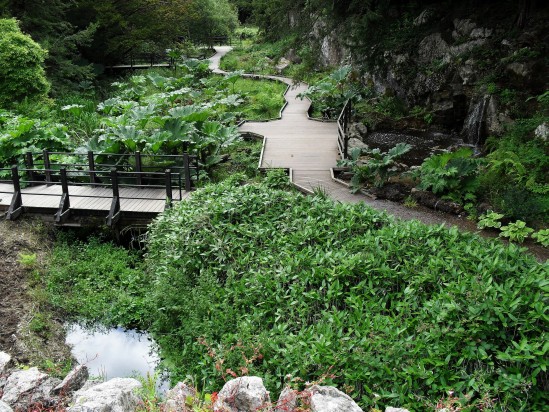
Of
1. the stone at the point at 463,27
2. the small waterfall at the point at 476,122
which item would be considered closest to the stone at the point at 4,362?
the small waterfall at the point at 476,122

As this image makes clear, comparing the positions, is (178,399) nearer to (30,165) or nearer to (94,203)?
(94,203)

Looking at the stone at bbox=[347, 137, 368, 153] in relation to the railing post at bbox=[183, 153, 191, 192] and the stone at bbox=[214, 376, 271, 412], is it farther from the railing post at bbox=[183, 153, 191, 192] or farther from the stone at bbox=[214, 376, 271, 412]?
the stone at bbox=[214, 376, 271, 412]

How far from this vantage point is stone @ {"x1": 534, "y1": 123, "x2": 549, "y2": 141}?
11.0 m

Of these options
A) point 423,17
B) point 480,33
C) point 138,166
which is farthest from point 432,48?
point 138,166

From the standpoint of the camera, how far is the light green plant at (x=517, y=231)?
8.18 metres

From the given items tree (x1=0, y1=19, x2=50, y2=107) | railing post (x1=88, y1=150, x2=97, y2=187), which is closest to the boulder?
railing post (x1=88, y1=150, x2=97, y2=187)

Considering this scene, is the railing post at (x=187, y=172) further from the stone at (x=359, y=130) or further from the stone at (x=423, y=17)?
the stone at (x=423, y=17)

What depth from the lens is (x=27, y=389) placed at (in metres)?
4.60

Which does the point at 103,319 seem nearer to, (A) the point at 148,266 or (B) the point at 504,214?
(A) the point at 148,266

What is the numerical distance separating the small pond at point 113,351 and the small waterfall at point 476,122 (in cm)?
1065

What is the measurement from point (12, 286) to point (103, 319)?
1810mm

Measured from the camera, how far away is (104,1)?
1032 inches

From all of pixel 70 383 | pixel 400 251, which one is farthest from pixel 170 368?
pixel 400 251

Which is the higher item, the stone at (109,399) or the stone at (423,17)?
the stone at (423,17)
